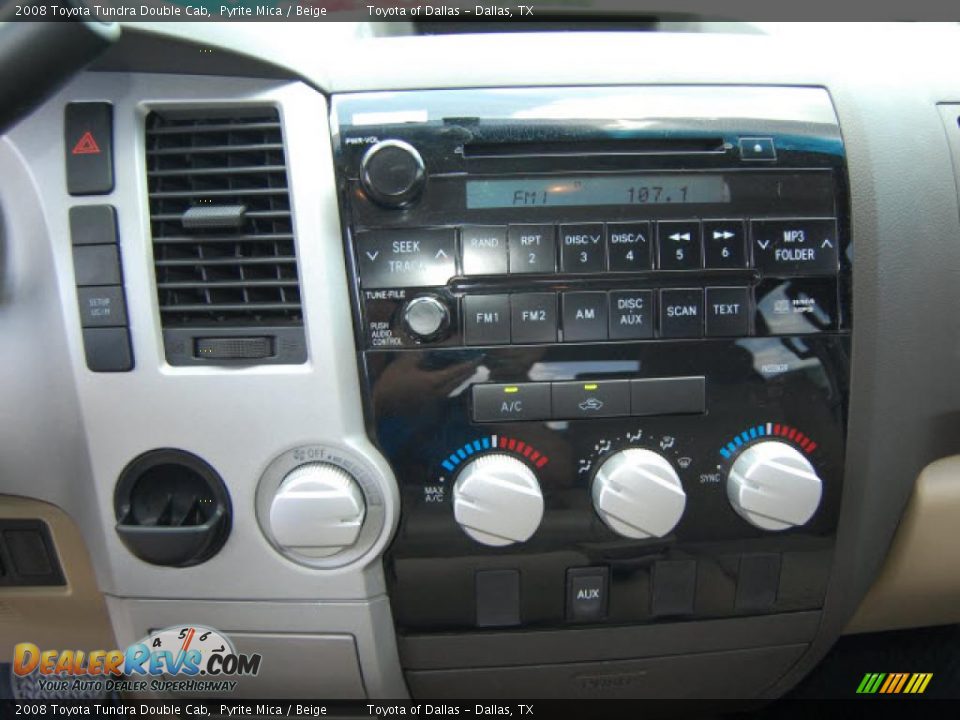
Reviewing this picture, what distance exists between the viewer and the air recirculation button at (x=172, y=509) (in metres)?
0.72

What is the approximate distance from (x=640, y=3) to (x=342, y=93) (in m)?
0.47

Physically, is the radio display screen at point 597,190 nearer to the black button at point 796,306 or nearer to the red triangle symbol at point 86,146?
the black button at point 796,306

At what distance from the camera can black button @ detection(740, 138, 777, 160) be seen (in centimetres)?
73

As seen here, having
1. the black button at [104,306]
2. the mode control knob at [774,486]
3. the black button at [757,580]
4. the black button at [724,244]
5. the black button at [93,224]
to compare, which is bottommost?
the black button at [757,580]

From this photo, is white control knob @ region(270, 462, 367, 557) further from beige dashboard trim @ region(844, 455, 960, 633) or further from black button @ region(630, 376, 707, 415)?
beige dashboard trim @ region(844, 455, 960, 633)

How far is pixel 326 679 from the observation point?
0.82 metres

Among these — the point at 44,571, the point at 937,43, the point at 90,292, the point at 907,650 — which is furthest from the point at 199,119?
the point at 907,650

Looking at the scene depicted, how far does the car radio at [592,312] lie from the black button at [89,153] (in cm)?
24

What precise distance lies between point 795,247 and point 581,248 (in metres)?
0.24

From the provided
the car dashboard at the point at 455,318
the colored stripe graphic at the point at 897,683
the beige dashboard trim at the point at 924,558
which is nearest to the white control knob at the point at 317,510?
the car dashboard at the point at 455,318

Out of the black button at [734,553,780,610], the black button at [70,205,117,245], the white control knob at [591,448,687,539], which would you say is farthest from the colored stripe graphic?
the black button at [70,205,117,245]

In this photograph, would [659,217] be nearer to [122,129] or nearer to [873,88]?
[873,88]

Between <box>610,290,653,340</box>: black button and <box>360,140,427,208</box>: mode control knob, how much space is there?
243 mm

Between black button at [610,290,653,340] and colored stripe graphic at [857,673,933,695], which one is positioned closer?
black button at [610,290,653,340]
